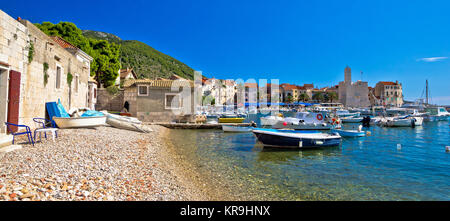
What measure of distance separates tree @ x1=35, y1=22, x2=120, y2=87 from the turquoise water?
21636 mm

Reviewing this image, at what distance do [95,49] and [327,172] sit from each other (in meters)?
32.3

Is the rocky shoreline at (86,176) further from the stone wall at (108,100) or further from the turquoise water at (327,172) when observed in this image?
the stone wall at (108,100)

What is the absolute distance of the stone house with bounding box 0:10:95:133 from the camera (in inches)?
323

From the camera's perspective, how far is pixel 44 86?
1112 centimetres

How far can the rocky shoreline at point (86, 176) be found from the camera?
4362 millimetres

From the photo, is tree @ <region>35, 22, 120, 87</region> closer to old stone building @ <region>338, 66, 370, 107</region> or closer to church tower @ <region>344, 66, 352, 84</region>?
church tower @ <region>344, 66, 352, 84</region>

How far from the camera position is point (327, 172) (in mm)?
9586

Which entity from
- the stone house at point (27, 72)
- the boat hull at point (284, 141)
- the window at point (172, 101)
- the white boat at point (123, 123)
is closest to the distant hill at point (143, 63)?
the window at point (172, 101)

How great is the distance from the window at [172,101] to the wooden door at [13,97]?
14452 mm

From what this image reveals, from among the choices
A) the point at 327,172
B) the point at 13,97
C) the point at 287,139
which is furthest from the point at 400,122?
the point at 13,97

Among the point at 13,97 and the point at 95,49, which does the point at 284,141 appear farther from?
the point at 95,49
